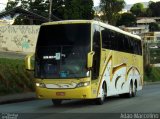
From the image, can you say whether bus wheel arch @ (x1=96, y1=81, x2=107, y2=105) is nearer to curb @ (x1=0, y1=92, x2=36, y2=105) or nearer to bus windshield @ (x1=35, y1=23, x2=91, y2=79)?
bus windshield @ (x1=35, y1=23, x2=91, y2=79)

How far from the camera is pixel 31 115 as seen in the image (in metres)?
16.8

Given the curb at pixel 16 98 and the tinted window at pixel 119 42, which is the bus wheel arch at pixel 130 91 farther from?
the curb at pixel 16 98

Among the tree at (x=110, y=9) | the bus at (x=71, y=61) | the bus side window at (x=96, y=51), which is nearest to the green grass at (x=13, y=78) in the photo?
the bus at (x=71, y=61)

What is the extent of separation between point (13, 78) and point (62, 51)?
980 cm

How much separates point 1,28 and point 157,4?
456 feet

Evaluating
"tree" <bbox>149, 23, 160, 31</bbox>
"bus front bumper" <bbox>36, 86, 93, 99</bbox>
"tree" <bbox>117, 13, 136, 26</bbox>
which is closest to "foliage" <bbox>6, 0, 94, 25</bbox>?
"tree" <bbox>117, 13, 136, 26</bbox>

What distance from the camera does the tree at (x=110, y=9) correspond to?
94125 millimetres

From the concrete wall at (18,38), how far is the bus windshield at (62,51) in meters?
29.7

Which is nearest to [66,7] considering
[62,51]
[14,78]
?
[14,78]

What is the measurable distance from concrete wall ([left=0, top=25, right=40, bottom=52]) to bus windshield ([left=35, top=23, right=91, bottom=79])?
29654 millimetres

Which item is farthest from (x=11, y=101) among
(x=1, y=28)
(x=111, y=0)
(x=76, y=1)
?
(x=111, y=0)

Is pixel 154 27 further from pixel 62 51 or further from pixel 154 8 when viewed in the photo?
pixel 62 51

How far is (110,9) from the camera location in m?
95.4

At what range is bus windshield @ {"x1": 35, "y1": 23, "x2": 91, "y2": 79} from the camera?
19.6 metres
